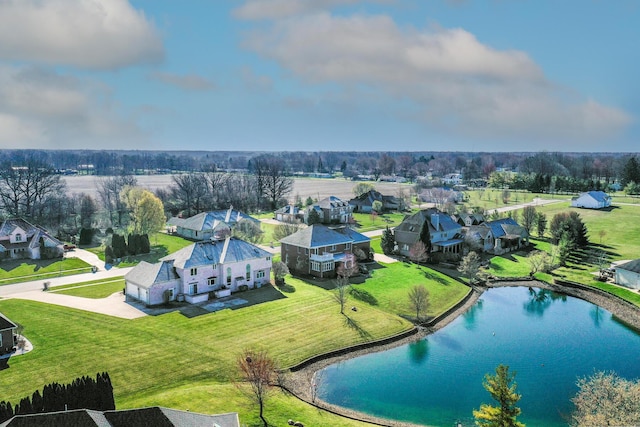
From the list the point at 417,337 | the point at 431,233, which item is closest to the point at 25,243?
the point at 417,337

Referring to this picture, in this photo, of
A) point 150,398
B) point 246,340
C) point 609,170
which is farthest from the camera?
point 609,170

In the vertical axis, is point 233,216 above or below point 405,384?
above

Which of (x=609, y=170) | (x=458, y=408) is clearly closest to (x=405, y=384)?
(x=458, y=408)

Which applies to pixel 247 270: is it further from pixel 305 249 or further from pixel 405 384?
pixel 405 384

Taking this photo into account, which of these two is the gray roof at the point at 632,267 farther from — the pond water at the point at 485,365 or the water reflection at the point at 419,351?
the water reflection at the point at 419,351

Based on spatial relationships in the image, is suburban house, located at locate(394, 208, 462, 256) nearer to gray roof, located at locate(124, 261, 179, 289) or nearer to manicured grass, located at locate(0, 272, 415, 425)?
manicured grass, located at locate(0, 272, 415, 425)

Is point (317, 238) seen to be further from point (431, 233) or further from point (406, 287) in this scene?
point (431, 233)

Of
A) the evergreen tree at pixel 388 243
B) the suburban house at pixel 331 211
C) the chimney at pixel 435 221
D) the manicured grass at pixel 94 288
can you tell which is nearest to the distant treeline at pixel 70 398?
the manicured grass at pixel 94 288
